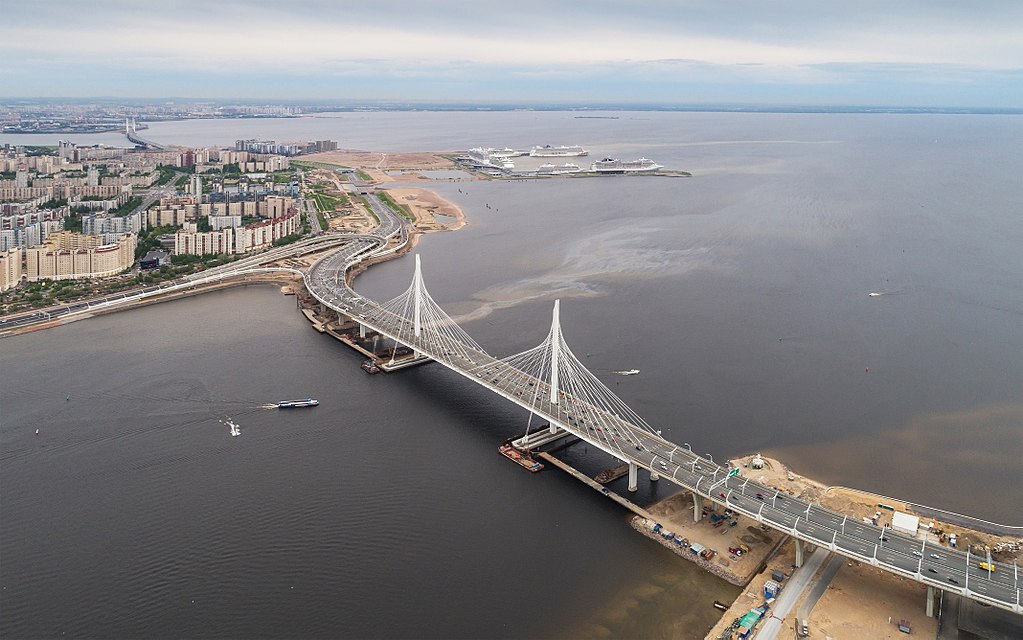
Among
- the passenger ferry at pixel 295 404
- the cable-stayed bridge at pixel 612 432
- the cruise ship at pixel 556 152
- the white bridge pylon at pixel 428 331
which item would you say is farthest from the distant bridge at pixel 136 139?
the passenger ferry at pixel 295 404

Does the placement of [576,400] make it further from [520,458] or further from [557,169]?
[557,169]

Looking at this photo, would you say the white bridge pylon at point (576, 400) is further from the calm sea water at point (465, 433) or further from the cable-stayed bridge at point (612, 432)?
the calm sea water at point (465, 433)

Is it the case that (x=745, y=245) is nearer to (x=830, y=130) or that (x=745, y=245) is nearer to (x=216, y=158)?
(x=216, y=158)

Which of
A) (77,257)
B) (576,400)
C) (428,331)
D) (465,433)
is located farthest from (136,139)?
(576,400)

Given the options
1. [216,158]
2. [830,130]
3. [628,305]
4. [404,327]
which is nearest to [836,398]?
[628,305]

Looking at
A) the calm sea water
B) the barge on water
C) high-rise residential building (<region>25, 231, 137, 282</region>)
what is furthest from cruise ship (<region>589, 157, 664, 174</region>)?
the barge on water

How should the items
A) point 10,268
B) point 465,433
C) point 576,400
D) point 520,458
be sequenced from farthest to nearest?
point 10,268 → point 465,433 → point 576,400 → point 520,458
